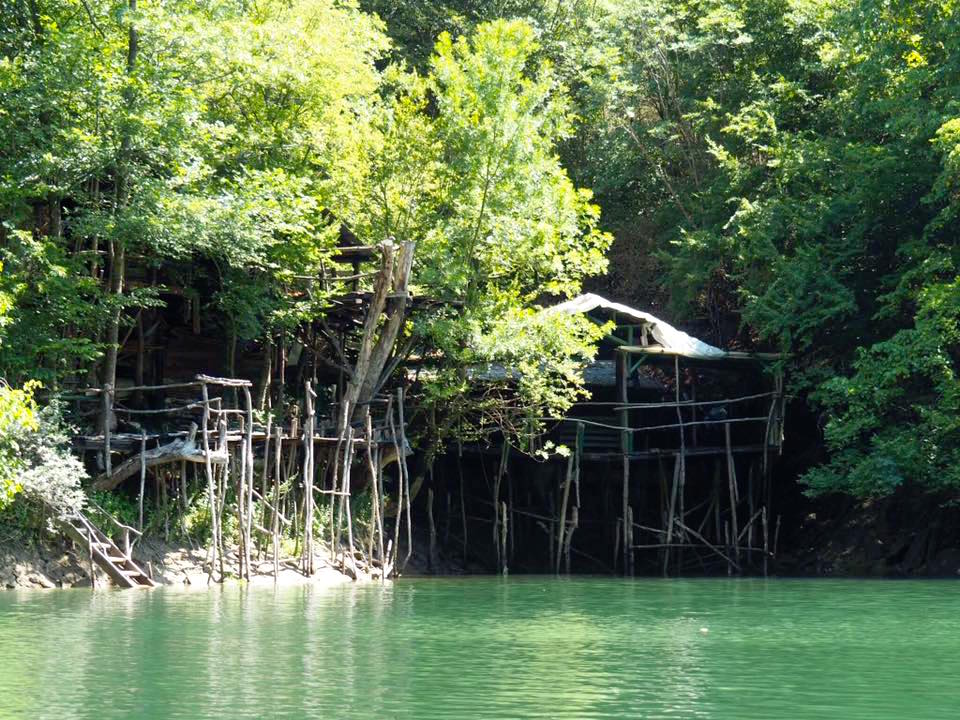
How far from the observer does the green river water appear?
36.2 ft

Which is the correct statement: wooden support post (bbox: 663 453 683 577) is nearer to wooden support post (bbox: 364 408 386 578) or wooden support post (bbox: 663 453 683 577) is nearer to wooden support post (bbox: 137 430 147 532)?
wooden support post (bbox: 364 408 386 578)

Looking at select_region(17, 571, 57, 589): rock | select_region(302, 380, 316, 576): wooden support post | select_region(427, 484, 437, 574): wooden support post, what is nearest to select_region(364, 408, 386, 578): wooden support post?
select_region(302, 380, 316, 576): wooden support post

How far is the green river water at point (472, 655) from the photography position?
11023 millimetres

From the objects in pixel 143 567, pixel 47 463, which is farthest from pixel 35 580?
pixel 47 463

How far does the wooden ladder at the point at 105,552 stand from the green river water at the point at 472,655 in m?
0.70

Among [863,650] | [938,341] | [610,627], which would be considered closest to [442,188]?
[938,341]

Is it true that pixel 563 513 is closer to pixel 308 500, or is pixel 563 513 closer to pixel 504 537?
pixel 504 537

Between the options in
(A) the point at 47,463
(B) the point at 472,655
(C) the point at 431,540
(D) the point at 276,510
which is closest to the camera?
(B) the point at 472,655

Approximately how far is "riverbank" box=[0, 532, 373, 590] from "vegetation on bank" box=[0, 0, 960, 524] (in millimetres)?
1773

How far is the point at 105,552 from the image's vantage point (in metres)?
21.9

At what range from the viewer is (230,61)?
24250 mm

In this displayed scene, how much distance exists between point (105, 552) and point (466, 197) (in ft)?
31.7

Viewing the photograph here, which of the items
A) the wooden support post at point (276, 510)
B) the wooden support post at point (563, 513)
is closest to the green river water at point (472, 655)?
the wooden support post at point (276, 510)

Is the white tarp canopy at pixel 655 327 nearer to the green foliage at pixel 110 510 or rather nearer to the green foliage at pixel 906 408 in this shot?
the green foliage at pixel 906 408
